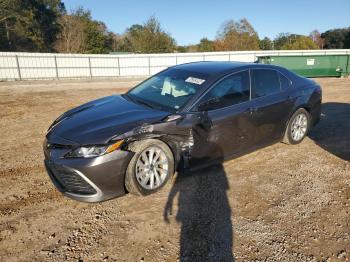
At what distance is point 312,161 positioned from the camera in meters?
4.82

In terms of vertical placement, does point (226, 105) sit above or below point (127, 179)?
above

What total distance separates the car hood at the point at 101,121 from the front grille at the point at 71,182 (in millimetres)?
342

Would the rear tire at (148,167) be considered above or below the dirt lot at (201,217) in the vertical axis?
above

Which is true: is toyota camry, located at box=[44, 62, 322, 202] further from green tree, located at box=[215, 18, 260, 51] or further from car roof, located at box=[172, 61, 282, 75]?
green tree, located at box=[215, 18, 260, 51]

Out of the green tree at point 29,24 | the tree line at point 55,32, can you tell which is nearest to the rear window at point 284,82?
the tree line at point 55,32

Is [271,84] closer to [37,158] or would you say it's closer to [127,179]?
[127,179]

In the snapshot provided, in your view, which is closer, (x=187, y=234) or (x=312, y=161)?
(x=187, y=234)

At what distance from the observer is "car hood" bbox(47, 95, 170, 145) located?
3.32 m

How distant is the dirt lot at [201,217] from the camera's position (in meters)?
2.74

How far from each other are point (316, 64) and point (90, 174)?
20300 millimetres

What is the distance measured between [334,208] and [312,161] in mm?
1477

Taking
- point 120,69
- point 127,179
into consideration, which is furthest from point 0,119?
point 120,69

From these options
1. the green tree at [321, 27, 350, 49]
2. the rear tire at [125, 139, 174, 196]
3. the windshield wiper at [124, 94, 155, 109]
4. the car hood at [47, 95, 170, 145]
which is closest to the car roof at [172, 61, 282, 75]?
the windshield wiper at [124, 94, 155, 109]

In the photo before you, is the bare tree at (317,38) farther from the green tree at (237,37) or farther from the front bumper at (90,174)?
the front bumper at (90,174)
